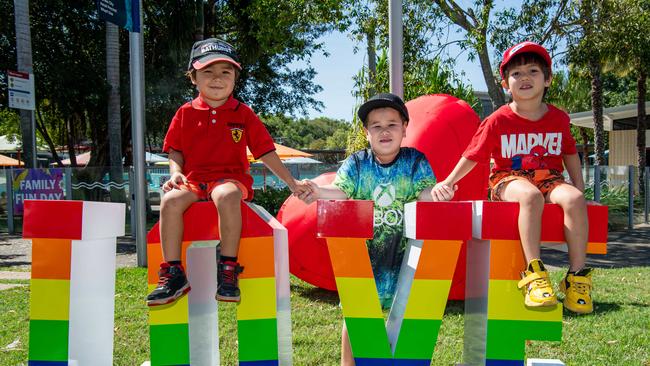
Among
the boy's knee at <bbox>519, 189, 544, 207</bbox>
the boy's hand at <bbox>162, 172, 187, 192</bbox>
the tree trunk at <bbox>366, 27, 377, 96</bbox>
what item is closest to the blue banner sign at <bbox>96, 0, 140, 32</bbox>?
the tree trunk at <bbox>366, 27, 377, 96</bbox>

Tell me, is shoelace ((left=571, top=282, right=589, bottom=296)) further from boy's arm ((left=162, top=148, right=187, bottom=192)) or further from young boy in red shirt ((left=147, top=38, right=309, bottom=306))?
boy's arm ((left=162, top=148, right=187, bottom=192))

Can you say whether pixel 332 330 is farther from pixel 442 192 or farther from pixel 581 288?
pixel 581 288

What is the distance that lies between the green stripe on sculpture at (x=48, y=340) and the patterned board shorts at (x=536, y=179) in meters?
2.19

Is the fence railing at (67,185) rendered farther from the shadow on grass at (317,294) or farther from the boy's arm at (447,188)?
the boy's arm at (447,188)

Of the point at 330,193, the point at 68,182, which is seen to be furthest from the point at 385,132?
the point at 68,182

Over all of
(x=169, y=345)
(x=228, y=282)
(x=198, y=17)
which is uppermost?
(x=198, y=17)

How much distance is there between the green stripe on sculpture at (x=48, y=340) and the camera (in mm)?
2561

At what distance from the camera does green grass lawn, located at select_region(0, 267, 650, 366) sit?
3818mm

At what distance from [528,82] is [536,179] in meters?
0.49

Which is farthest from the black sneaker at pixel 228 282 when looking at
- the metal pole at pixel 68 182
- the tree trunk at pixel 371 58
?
the metal pole at pixel 68 182

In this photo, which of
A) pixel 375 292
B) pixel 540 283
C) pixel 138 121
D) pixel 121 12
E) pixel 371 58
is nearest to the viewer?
pixel 540 283

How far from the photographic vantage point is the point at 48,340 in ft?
8.42

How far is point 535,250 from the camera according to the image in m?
2.41

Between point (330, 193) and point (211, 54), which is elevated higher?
point (211, 54)
